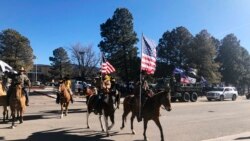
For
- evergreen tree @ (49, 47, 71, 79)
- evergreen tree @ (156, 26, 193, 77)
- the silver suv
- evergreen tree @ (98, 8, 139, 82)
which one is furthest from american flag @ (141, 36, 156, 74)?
evergreen tree @ (49, 47, 71, 79)

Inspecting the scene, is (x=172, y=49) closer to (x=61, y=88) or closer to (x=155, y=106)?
(x=61, y=88)

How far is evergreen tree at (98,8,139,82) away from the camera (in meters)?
67.4

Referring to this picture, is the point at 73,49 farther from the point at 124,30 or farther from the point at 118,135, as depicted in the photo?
the point at 118,135

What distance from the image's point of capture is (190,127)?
58.5 ft

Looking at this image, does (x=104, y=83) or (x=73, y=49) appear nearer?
(x=104, y=83)

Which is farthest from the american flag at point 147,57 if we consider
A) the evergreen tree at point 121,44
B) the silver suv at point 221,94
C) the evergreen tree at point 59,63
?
the evergreen tree at point 59,63

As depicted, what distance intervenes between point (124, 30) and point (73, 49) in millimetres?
12044

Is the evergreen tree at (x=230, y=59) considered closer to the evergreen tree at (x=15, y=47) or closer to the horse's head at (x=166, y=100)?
the evergreen tree at (x=15, y=47)

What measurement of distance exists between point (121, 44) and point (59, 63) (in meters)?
52.7

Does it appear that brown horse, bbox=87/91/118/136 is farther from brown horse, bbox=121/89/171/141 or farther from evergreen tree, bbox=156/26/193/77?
evergreen tree, bbox=156/26/193/77

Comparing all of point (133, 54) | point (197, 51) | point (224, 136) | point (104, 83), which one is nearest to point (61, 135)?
point (104, 83)

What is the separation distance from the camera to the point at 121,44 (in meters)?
67.8

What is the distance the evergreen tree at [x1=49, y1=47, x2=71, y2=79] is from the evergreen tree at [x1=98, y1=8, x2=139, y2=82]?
4020 cm

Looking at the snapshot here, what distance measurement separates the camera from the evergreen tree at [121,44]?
6744cm
